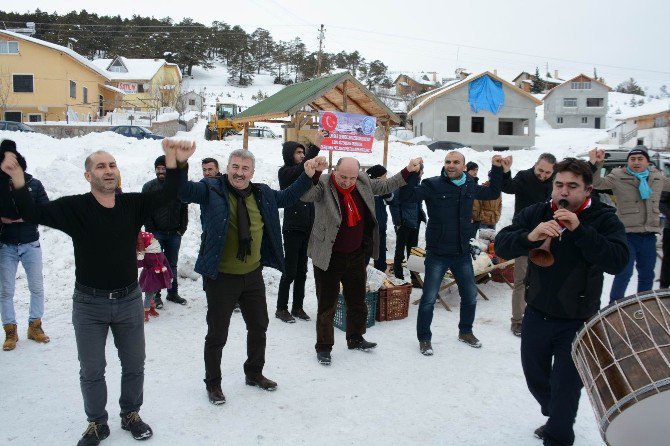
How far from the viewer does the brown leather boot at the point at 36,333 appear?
5191 mm

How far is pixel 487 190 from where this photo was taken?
539 centimetres

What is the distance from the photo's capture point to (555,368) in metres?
3.14

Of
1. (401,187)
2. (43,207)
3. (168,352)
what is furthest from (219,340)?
(401,187)

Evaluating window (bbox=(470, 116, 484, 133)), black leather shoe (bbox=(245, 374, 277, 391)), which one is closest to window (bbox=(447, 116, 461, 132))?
window (bbox=(470, 116, 484, 133))

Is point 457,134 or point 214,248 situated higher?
point 457,134

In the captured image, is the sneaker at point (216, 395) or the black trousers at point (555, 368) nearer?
the black trousers at point (555, 368)

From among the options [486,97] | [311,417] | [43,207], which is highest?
[486,97]

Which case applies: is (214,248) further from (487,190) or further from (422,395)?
(487,190)

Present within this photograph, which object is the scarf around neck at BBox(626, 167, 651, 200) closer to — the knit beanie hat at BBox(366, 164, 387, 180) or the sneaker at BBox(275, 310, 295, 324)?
the knit beanie hat at BBox(366, 164, 387, 180)

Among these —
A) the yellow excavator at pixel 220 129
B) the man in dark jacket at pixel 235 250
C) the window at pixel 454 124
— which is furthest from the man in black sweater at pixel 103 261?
the window at pixel 454 124

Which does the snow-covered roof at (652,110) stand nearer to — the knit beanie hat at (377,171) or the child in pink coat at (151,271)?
the knit beanie hat at (377,171)

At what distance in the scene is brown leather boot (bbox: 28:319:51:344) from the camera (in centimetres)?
519

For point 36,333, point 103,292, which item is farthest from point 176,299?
point 103,292

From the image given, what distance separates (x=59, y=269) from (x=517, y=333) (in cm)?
670
